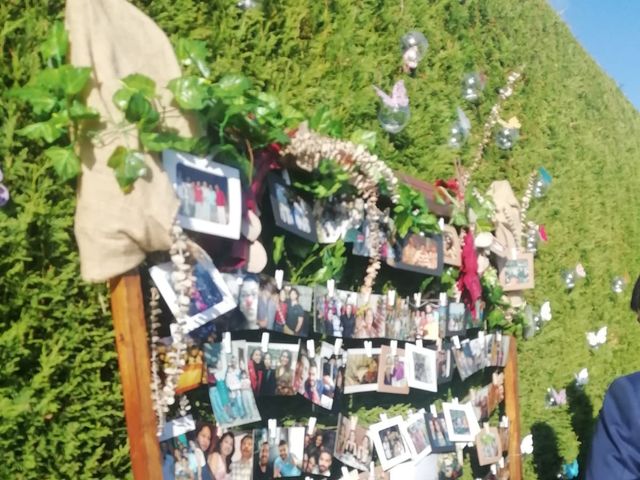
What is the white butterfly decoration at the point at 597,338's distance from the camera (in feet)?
17.2

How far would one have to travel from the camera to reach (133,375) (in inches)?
60.8

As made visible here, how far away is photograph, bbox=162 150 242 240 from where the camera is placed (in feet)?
5.42

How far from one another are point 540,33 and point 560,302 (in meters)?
1.82

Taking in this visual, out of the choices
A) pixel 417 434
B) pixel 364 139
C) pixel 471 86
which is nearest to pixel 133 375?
pixel 364 139

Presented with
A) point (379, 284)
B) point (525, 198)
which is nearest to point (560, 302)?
point (525, 198)

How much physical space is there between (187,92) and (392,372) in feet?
4.79

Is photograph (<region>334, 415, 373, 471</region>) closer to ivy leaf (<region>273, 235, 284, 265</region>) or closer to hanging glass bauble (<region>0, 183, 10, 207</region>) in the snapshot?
ivy leaf (<region>273, 235, 284, 265</region>)

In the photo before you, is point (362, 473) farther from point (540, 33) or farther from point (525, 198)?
point (540, 33)

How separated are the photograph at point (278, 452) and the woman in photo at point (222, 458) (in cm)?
11

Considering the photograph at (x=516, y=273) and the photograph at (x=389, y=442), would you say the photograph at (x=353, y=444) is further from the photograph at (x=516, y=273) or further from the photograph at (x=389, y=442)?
the photograph at (x=516, y=273)

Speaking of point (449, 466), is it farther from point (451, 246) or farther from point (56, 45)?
point (56, 45)

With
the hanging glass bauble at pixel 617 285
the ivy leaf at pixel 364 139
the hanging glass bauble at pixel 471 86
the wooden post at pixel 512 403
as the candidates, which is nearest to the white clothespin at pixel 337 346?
the ivy leaf at pixel 364 139

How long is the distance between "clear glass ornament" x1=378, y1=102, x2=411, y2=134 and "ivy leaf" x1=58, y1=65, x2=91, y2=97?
1.51 m

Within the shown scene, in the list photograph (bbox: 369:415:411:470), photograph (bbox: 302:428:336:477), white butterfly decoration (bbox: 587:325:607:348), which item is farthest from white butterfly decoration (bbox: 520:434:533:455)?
photograph (bbox: 302:428:336:477)
